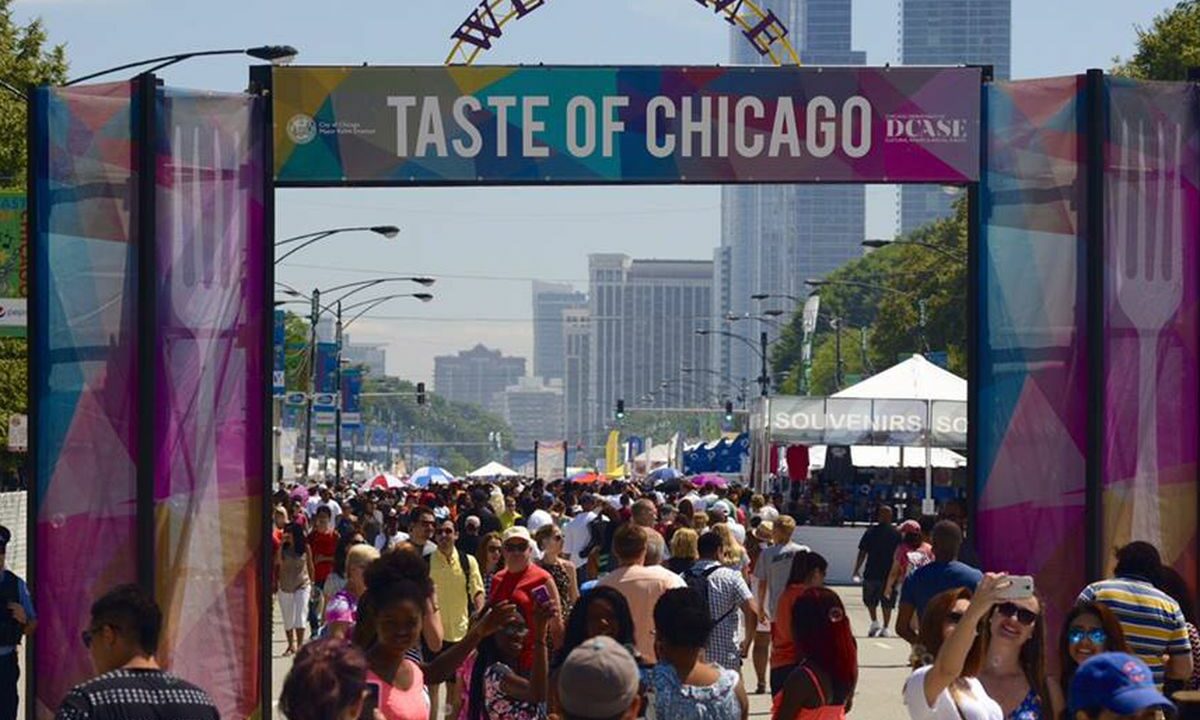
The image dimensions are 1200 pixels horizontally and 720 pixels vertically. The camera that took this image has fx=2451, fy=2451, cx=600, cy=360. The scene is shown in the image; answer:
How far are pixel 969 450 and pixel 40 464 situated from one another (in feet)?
18.2

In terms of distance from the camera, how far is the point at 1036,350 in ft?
48.8

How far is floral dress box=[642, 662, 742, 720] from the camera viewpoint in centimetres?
866

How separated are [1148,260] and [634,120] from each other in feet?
10.7

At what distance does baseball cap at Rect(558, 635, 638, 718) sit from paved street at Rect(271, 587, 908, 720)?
332 inches

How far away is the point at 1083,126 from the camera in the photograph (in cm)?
1478

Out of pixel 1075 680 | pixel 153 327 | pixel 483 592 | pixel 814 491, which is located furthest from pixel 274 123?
pixel 814 491

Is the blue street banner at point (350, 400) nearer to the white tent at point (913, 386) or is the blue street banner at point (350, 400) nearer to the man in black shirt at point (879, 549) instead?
the white tent at point (913, 386)

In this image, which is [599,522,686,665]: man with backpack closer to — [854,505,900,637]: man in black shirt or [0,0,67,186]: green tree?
[854,505,900,637]: man in black shirt

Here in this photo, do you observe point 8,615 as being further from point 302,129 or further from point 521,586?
point 302,129

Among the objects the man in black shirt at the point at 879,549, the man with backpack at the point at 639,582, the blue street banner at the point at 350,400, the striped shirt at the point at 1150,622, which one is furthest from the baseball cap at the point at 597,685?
the blue street banner at the point at 350,400

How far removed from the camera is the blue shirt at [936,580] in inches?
537

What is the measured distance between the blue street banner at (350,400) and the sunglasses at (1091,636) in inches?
3074

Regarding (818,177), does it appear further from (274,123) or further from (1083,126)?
(274,123)

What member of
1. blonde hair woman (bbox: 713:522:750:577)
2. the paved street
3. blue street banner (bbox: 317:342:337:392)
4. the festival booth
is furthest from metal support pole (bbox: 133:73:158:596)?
blue street banner (bbox: 317:342:337:392)
